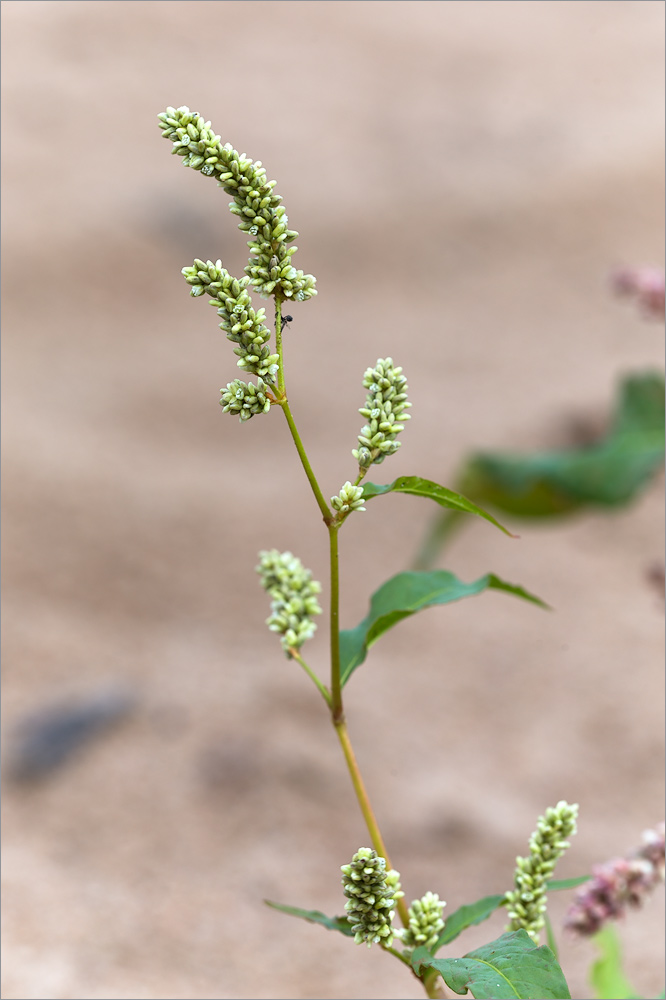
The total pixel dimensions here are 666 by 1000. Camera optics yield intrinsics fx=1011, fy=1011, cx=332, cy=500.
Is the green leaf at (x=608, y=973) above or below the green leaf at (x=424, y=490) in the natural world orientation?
below

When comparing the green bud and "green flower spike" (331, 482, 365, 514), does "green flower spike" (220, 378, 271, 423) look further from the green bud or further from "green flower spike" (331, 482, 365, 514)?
the green bud

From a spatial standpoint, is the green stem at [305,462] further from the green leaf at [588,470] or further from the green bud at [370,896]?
the green leaf at [588,470]

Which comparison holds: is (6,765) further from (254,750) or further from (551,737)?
(551,737)

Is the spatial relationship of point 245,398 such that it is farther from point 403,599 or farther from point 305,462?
point 403,599

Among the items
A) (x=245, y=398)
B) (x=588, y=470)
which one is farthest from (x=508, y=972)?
(x=588, y=470)

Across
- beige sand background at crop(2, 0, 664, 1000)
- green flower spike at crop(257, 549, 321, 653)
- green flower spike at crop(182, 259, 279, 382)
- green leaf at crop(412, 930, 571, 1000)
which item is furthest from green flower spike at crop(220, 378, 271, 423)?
beige sand background at crop(2, 0, 664, 1000)

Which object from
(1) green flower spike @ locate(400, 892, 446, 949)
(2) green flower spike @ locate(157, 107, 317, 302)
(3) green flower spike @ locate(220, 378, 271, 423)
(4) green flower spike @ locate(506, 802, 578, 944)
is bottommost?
(1) green flower spike @ locate(400, 892, 446, 949)

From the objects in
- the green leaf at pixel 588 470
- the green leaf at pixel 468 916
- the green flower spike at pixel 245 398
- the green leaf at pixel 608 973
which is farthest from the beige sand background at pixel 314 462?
the green flower spike at pixel 245 398
